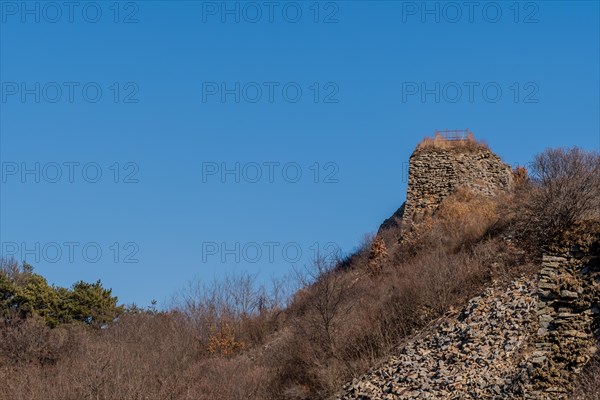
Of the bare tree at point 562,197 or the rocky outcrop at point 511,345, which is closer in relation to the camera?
the rocky outcrop at point 511,345

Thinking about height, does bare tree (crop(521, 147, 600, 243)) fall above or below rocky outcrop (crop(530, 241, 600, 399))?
above

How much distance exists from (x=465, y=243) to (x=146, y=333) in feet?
69.4

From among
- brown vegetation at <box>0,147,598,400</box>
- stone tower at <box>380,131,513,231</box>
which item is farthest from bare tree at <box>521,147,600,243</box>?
stone tower at <box>380,131,513,231</box>

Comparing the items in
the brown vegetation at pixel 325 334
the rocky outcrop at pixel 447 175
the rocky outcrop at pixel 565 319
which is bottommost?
the rocky outcrop at pixel 565 319

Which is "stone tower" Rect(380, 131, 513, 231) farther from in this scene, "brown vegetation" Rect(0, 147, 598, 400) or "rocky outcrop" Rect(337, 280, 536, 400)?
"rocky outcrop" Rect(337, 280, 536, 400)

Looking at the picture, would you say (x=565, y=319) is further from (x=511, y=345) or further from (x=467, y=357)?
(x=467, y=357)

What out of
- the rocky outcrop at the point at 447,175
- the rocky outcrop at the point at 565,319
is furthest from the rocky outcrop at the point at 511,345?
the rocky outcrop at the point at 447,175

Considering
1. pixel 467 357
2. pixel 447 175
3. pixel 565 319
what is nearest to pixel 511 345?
pixel 467 357

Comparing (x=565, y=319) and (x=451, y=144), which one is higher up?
(x=451, y=144)

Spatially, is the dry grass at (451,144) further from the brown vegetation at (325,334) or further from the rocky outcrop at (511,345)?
the rocky outcrop at (511,345)

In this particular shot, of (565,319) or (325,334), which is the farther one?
(325,334)

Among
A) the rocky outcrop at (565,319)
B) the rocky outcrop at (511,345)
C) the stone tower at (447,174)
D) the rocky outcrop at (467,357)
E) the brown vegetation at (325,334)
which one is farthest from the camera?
the stone tower at (447,174)

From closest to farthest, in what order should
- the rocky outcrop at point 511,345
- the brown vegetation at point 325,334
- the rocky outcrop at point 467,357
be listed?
the rocky outcrop at point 511,345 → the rocky outcrop at point 467,357 → the brown vegetation at point 325,334

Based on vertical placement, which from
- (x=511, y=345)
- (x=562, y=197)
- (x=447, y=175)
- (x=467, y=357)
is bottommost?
(x=511, y=345)
